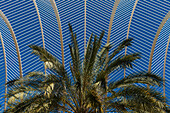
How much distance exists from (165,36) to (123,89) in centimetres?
1279

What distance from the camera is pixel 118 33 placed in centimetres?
2208

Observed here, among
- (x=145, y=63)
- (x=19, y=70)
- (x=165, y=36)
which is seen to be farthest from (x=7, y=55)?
(x=165, y=36)

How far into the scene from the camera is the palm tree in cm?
988

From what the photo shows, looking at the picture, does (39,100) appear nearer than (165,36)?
Yes

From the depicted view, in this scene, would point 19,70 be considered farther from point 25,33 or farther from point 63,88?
point 63,88

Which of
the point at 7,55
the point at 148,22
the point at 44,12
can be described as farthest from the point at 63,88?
the point at 7,55

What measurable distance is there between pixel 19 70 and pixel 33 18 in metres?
4.73

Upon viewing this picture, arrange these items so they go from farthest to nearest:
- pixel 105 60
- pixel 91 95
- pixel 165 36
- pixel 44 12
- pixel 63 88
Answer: pixel 165 36 < pixel 44 12 < pixel 105 60 < pixel 63 88 < pixel 91 95

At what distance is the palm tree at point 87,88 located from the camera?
9.88 m

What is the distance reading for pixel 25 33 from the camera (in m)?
21.1

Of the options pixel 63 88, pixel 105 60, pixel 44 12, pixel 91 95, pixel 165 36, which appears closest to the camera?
pixel 91 95

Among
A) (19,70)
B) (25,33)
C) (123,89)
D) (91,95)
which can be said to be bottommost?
(91,95)

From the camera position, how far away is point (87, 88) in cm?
1120

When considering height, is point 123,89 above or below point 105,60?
below
